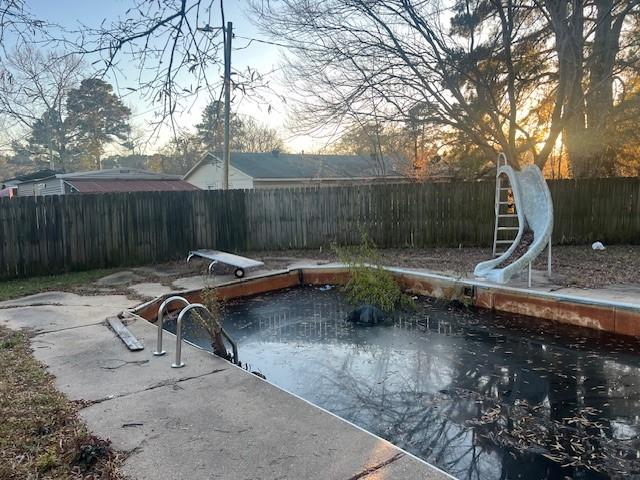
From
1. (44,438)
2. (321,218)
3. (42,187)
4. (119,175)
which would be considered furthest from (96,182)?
(44,438)

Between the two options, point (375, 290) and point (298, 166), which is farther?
point (298, 166)

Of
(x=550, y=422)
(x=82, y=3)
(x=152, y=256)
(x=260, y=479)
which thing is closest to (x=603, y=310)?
(x=550, y=422)

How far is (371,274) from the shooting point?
6.10 meters

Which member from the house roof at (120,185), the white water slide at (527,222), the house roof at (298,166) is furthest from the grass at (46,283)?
the house roof at (298,166)

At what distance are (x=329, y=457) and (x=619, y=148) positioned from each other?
34.9 ft

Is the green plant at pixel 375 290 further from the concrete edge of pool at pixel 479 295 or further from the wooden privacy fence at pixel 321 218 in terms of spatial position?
the wooden privacy fence at pixel 321 218

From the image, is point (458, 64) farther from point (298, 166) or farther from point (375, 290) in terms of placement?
point (298, 166)

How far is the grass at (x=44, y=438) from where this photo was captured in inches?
79.5

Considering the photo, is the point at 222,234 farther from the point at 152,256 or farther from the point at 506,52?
the point at 506,52

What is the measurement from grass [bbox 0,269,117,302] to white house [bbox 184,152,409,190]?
10.0m

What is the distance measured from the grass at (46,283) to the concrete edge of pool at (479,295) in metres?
2.05

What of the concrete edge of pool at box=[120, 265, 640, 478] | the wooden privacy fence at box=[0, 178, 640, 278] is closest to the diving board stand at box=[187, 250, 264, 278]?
the concrete edge of pool at box=[120, 265, 640, 478]

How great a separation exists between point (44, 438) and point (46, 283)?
5.49 meters

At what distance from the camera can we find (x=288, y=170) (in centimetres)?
1927
